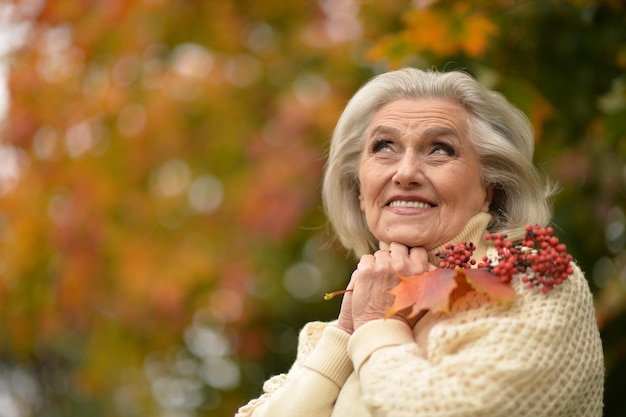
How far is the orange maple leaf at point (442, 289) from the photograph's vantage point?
218 cm

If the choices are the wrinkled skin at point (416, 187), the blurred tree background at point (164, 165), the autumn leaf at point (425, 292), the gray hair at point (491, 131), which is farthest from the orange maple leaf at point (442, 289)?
the blurred tree background at point (164, 165)

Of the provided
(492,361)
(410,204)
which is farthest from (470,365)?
(410,204)

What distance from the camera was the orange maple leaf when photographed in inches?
86.0

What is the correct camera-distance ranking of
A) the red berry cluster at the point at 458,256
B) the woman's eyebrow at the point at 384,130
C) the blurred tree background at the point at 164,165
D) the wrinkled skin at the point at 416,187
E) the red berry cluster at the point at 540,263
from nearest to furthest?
the red berry cluster at the point at 540,263, the red berry cluster at the point at 458,256, the wrinkled skin at the point at 416,187, the woman's eyebrow at the point at 384,130, the blurred tree background at the point at 164,165

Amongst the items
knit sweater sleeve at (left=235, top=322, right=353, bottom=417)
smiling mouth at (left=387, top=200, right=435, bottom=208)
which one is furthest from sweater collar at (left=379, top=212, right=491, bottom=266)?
knit sweater sleeve at (left=235, top=322, right=353, bottom=417)

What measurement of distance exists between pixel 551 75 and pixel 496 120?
1.49m

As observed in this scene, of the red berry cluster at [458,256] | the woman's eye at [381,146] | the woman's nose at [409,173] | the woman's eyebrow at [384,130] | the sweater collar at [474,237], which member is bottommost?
the red berry cluster at [458,256]

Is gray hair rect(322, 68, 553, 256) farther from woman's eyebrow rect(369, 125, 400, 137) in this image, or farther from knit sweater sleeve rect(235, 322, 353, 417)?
knit sweater sleeve rect(235, 322, 353, 417)

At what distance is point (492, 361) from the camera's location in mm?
2119

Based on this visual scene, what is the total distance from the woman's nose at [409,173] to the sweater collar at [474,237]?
179 millimetres

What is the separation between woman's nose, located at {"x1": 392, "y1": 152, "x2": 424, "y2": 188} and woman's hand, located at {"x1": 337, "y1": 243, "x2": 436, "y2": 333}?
189mm

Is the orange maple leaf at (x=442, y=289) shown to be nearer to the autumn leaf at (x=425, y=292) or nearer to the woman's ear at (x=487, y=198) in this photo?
the autumn leaf at (x=425, y=292)

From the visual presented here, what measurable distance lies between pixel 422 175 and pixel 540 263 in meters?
0.44

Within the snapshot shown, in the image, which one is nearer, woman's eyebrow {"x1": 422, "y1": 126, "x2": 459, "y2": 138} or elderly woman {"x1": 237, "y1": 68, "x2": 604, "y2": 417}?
elderly woman {"x1": 237, "y1": 68, "x2": 604, "y2": 417}
